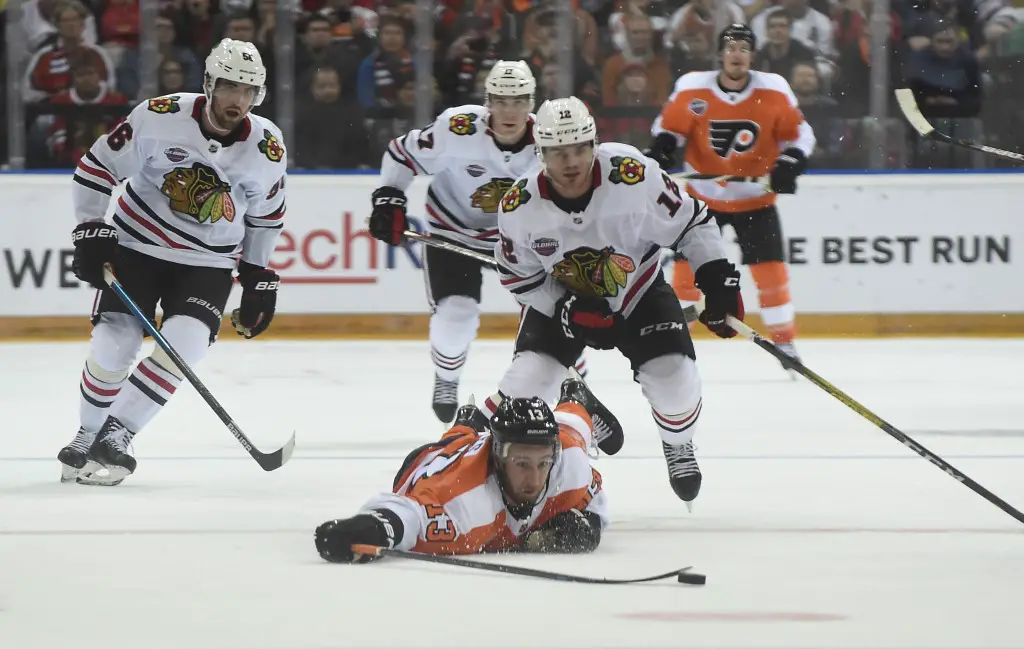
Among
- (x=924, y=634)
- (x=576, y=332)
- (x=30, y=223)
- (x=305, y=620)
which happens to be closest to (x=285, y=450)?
(x=576, y=332)

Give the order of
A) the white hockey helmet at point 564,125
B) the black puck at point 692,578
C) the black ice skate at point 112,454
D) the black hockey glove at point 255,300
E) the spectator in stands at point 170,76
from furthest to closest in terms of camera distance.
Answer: the spectator in stands at point 170,76, the black hockey glove at point 255,300, the black ice skate at point 112,454, the white hockey helmet at point 564,125, the black puck at point 692,578

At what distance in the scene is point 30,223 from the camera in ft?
25.7

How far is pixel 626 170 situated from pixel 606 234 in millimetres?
150

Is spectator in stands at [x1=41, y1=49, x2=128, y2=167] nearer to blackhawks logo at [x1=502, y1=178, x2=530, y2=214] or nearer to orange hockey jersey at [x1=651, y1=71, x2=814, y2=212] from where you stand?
orange hockey jersey at [x1=651, y1=71, x2=814, y2=212]

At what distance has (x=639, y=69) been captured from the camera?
806cm

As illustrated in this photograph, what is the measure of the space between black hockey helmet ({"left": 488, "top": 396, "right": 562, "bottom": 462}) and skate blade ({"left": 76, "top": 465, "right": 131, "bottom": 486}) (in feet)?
4.69

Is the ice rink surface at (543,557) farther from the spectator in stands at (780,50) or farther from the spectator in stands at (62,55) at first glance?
the spectator in stands at (780,50)

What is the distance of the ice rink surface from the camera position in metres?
2.76

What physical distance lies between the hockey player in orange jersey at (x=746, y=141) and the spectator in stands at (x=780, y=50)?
1.18 meters

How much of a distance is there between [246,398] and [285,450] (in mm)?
1775

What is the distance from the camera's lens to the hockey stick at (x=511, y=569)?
10.1ft

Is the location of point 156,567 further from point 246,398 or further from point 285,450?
point 246,398

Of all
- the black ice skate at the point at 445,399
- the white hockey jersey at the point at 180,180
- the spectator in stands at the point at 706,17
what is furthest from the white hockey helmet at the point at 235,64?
the spectator in stands at the point at 706,17

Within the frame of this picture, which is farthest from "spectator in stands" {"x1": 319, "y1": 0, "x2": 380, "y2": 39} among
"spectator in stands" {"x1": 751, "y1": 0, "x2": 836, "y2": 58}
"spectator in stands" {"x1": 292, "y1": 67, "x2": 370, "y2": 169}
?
"spectator in stands" {"x1": 751, "y1": 0, "x2": 836, "y2": 58}
